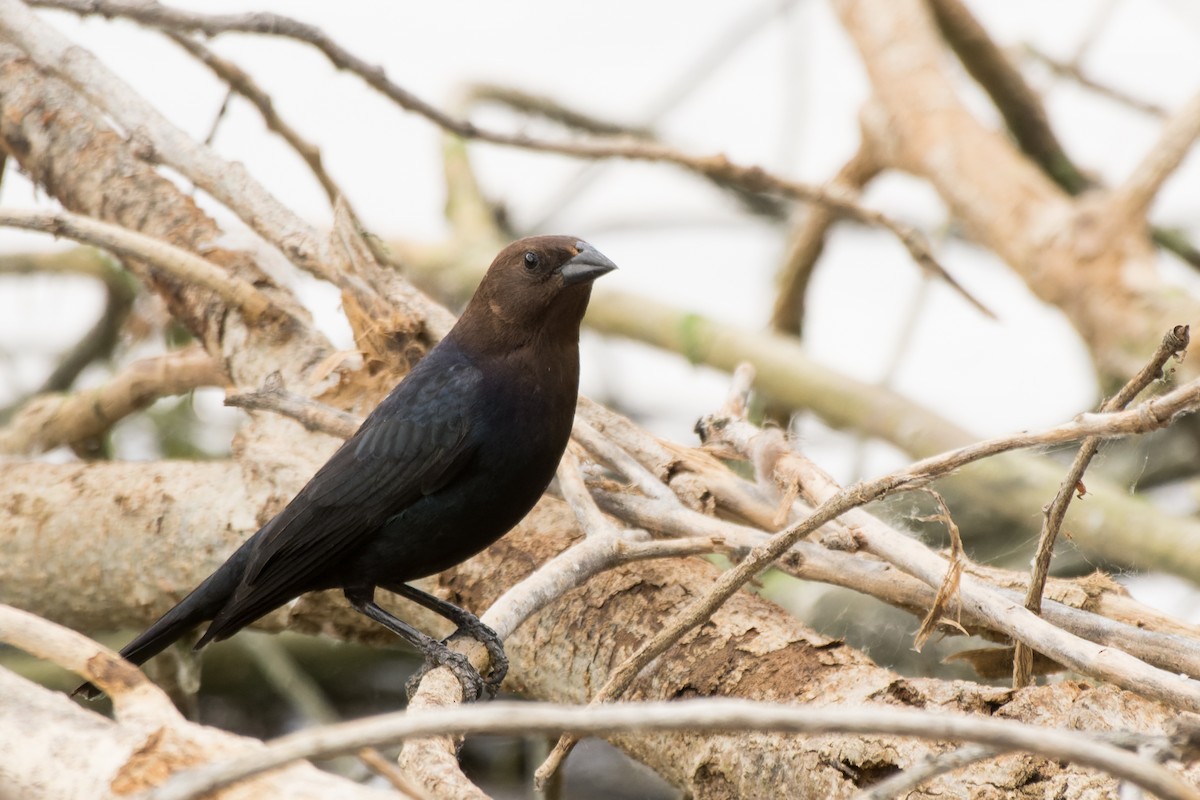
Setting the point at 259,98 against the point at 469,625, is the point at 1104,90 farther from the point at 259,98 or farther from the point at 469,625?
the point at 469,625

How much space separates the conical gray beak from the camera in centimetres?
317

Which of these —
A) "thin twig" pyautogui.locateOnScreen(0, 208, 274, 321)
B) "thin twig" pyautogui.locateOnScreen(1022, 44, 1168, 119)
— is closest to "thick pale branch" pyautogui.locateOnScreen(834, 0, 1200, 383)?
"thin twig" pyautogui.locateOnScreen(1022, 44, 1168, 119)

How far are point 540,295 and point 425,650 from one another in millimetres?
929

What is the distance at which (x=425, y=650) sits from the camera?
9.65 ft

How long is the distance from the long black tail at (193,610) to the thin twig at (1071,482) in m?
1.81

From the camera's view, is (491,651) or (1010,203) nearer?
(491,651)

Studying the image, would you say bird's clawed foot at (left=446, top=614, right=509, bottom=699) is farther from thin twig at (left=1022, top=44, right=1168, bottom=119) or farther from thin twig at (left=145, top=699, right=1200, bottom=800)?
thin twig at (left=1022, top=44, right=1168, bottom=119)

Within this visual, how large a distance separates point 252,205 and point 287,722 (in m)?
1.97

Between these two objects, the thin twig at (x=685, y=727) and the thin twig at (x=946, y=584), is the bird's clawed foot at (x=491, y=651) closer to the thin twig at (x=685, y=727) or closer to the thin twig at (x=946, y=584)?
the thin twig at (x=946, y=584)

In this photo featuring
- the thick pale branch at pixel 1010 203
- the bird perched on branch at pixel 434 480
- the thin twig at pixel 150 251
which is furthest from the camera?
the thick pale branch at pixel 1010 203

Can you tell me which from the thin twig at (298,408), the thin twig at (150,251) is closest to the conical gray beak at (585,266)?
the thin twig at (298,408)

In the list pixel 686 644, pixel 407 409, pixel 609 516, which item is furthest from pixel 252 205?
pixel 686 644

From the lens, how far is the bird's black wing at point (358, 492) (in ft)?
9.86

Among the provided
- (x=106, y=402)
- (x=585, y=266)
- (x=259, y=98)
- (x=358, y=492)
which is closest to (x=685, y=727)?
(x=358, y=492)
